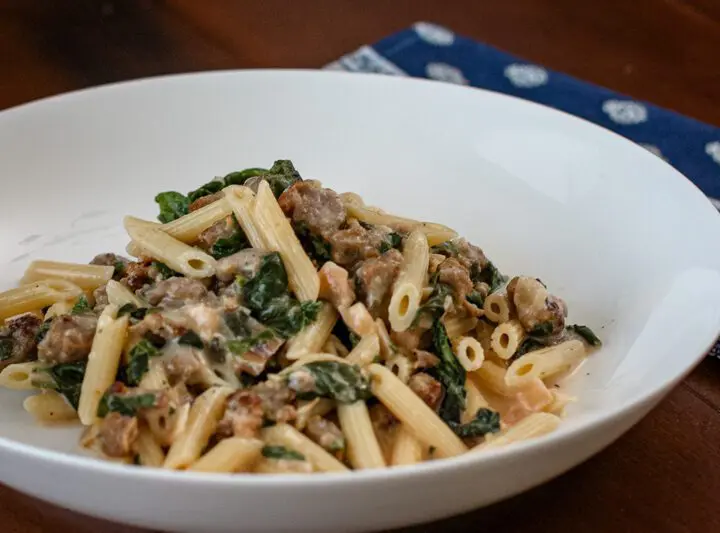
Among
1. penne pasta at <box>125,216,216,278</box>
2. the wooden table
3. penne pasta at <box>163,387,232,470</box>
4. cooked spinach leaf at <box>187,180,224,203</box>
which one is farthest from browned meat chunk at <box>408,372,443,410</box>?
the wooden table

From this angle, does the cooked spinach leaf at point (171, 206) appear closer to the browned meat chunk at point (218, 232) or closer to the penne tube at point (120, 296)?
the browned meat chunk at point (218, 232)

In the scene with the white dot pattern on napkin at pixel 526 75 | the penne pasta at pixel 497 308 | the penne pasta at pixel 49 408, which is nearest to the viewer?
the penne pasta at pixel 49 408

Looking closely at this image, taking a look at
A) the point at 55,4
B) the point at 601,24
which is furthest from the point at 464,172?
the point at 55,4

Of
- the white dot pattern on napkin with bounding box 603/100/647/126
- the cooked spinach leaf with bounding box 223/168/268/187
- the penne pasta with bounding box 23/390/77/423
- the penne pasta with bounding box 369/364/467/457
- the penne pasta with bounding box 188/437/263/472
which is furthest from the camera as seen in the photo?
the white dot pattern on napkin with bounding box 603/100/647/126

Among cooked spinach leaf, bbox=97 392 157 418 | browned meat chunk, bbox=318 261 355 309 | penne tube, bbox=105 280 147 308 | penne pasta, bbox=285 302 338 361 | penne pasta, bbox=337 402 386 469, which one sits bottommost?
cooked spinach leaf, bbox=97 392 157 418

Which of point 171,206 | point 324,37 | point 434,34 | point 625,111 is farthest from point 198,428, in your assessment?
point 324,37

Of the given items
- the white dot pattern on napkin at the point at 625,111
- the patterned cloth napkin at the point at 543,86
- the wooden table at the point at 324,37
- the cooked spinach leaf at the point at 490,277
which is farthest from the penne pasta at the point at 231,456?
the wooden table at the point at 324,37

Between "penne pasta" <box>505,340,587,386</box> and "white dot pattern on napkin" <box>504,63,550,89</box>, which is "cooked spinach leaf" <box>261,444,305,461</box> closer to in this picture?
"penne pasta" <box>505,340,587,386</box>
